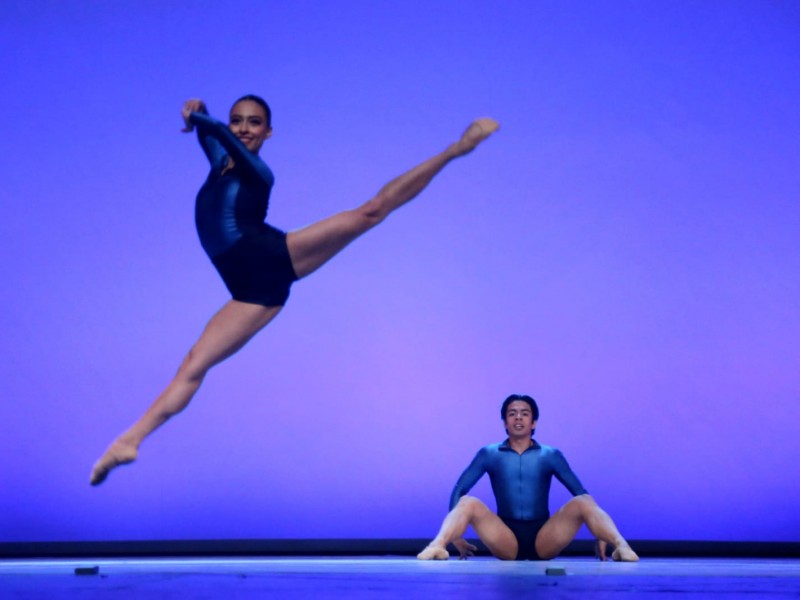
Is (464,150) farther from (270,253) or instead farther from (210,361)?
(210,361)

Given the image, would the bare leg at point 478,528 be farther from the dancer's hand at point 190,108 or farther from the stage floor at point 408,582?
the dancer's hand at point 190,108

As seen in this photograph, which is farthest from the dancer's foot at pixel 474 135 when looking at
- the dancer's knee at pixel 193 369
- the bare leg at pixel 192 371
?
the dancer's knee at pixel 193 369

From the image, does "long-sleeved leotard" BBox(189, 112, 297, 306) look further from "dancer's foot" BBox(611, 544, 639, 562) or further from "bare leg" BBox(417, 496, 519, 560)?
"dancer's foot" BBox(611, 544, 639, 562)

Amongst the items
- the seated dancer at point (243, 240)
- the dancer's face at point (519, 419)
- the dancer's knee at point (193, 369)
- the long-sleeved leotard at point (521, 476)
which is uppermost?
Answer: the seated dancer at point (243, 240)

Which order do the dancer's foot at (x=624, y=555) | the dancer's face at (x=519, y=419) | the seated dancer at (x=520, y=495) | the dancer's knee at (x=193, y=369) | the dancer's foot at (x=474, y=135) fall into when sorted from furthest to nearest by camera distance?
1. the dancer's face at (x=519, y=419)
2. the seated dancer at (x=520, y=495)
3. the dancer's foot at (x=624, y=555)
4. the dancer's knee at (x=193, y=369)
5. the dancer's foot at (x=474, y=135)

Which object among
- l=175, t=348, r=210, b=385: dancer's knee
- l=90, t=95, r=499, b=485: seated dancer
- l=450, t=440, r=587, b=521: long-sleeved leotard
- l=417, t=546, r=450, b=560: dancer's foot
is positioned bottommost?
l=417, t=546, r=450, b=560: dancer's foot

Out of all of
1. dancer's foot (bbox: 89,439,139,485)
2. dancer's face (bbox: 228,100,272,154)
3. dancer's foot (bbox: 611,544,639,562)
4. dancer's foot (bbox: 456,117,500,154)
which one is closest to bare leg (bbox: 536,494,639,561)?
dancer's foot (bbox: 611,544,639,562)

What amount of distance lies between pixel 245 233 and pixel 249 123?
0.40m

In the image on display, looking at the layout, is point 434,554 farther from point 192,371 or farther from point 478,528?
point 192,371

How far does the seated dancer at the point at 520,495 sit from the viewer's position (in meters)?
4.13

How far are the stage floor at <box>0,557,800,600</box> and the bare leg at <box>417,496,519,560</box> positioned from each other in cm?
54

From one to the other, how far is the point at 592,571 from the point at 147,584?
1.38m

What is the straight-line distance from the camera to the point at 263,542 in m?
4.74

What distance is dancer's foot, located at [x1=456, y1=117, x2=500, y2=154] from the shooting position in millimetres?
3188
